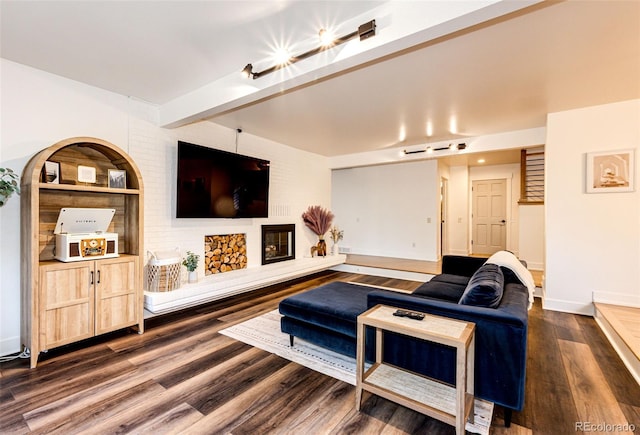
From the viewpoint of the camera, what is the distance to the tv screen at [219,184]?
3.66 metres

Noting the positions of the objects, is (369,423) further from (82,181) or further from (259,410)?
(82,181)

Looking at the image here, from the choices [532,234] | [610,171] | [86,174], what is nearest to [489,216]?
[532,234]

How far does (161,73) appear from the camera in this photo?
270 centimetres

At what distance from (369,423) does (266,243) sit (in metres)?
3.55

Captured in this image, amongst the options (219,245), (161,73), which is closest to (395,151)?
(219,245)

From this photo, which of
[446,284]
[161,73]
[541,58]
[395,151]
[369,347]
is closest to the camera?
[369,347]

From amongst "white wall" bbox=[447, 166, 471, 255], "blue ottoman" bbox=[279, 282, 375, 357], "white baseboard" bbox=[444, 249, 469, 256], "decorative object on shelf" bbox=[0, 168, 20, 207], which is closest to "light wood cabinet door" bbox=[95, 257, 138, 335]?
"decorative object on shelf" bbox=[0, 168, 20, 207]

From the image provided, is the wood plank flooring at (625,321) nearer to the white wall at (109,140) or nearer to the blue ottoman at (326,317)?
the blue ottoman at (326,317)

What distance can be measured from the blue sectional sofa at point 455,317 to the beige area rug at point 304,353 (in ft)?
0.41

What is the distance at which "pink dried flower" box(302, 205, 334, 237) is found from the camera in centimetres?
584

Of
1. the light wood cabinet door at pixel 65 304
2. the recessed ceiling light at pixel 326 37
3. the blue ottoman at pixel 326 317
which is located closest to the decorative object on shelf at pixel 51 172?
the light wood cabinet door at pixel 65 304

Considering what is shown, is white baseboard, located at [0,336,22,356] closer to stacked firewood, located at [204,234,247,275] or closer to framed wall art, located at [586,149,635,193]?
stacked firewood, located at [204,234,247,275]

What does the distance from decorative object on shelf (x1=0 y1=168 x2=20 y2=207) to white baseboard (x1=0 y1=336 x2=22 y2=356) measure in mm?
1160

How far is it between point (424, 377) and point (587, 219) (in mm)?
3175
